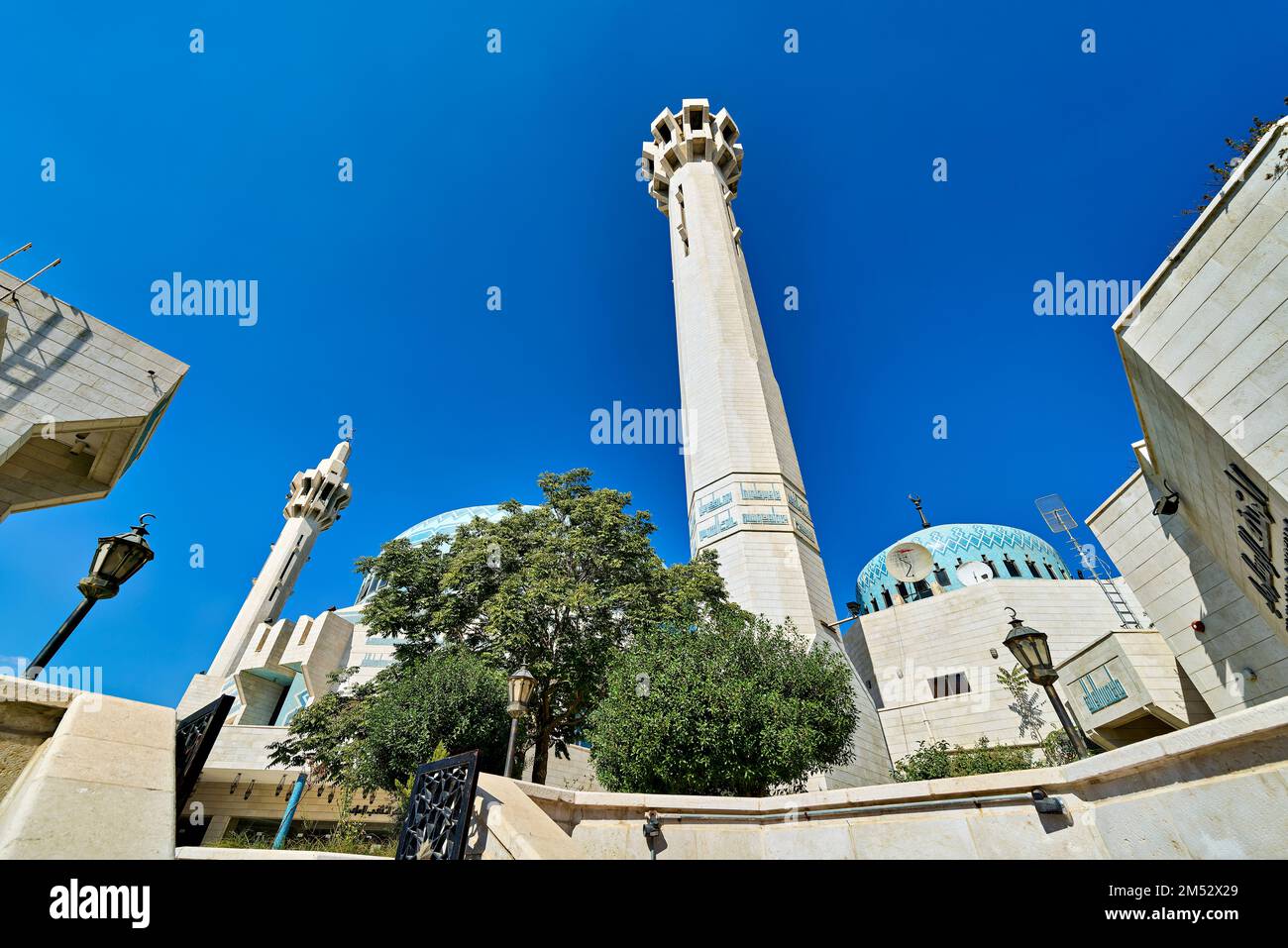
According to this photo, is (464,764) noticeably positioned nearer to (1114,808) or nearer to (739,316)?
(1114,808)

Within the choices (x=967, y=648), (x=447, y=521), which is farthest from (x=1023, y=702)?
(x=447, y=521)

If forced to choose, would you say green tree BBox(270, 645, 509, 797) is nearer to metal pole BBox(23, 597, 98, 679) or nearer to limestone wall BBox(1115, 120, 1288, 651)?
metal pole BBox(23, 597, 98, 679)

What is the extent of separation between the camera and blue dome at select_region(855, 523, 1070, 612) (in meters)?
35.8

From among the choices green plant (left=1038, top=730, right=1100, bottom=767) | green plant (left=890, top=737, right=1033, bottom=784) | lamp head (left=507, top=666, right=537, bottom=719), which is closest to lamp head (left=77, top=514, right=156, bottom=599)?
lamp head (left=507, top=666, right=537, bottom=719)

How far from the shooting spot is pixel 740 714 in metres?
10.9

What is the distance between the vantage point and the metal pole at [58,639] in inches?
200

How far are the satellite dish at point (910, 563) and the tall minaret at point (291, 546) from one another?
37.4 meters

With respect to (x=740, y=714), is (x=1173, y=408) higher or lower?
higher

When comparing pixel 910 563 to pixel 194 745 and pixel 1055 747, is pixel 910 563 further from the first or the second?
pixel 194 745

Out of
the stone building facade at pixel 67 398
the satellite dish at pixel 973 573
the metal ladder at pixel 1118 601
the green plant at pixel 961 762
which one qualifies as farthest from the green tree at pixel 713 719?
the satellite dish at pixel 973 573
